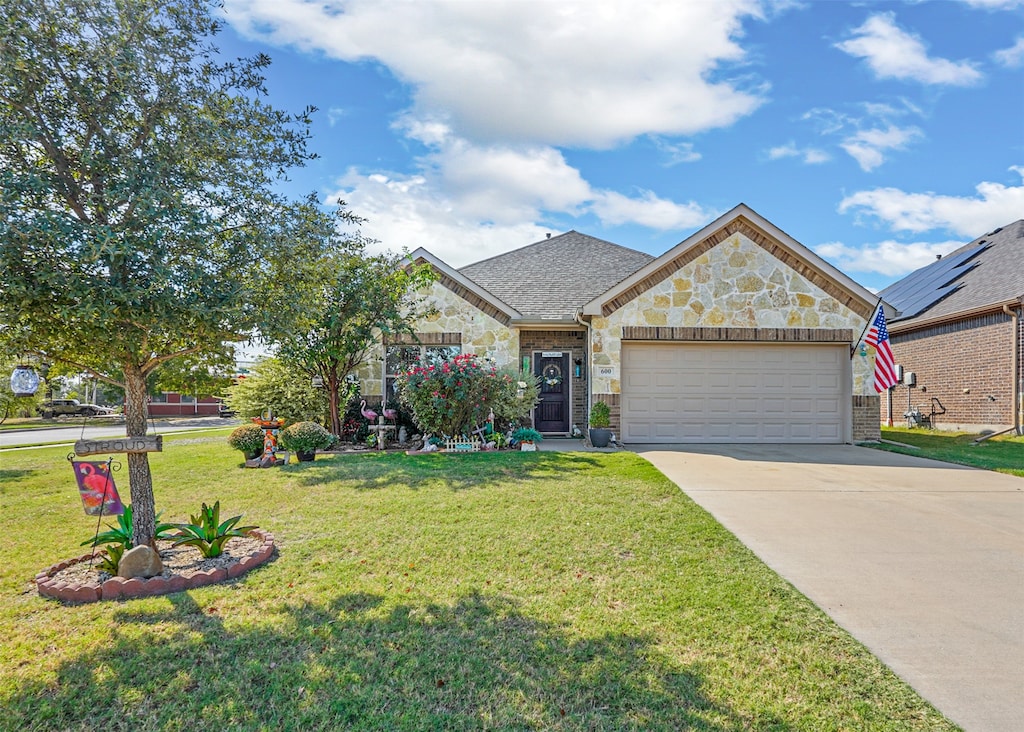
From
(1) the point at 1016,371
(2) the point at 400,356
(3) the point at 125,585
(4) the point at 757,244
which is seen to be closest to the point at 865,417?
(4) the point at 757,244

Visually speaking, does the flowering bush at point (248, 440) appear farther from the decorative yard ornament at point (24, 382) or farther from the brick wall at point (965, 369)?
the brick wall at point (965, 369)

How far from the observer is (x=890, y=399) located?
61.6ft

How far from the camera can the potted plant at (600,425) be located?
1138 centimetres

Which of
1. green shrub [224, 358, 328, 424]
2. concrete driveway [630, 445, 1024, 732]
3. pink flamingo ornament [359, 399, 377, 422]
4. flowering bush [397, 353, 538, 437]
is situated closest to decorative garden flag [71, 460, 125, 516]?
concrete driveway [630, 445, 1024, 732]

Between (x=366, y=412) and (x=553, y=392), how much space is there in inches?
180

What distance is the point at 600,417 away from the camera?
11.4m

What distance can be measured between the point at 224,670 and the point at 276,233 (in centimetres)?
310

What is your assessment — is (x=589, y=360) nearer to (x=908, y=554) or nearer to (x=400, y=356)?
(x=400, y=356)

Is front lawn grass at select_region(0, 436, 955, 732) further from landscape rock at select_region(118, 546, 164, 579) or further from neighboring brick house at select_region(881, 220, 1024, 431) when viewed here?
neighboring brick house at select_region(881, 220, 1024, 431)

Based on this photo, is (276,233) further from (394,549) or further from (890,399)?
(890,399)

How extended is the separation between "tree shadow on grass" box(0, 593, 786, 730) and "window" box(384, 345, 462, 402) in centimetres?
959

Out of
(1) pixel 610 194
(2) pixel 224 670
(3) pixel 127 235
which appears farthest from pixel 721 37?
(2) pixel 224 670

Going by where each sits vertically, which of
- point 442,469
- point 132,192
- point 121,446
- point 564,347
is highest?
point 132,192

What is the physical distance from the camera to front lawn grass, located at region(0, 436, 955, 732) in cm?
259
